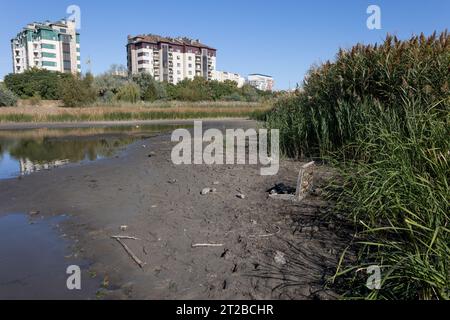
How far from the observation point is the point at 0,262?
407 centimetres

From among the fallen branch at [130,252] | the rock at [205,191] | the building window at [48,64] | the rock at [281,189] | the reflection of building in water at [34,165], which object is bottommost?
the fallen branch at [130,252]

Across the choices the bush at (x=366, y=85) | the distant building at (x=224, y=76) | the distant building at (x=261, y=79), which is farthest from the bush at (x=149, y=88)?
the distant building at (x=261, y=79)

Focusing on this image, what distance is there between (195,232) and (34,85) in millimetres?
63199

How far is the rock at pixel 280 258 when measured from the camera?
3.56 meters

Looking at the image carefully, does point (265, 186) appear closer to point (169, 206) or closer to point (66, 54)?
point (169, 206)

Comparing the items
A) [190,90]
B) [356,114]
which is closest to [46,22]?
[190,90]

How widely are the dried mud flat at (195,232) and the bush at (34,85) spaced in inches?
2235

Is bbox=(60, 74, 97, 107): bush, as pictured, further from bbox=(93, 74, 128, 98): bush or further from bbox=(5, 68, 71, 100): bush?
bbox=(5, 68, 71, 100): bush

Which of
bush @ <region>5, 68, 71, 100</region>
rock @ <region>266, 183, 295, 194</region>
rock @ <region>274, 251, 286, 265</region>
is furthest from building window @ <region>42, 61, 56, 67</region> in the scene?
rock @ <region>274, 251, 286, 265</region>

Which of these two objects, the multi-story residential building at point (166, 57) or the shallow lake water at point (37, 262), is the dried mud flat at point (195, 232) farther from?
the multi-story residential building at point (166, 57)

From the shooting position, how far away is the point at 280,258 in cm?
363

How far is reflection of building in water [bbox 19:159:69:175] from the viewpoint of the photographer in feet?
33.5

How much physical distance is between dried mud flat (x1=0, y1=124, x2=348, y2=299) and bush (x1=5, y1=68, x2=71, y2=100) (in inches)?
2235

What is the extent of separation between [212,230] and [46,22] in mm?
109466
